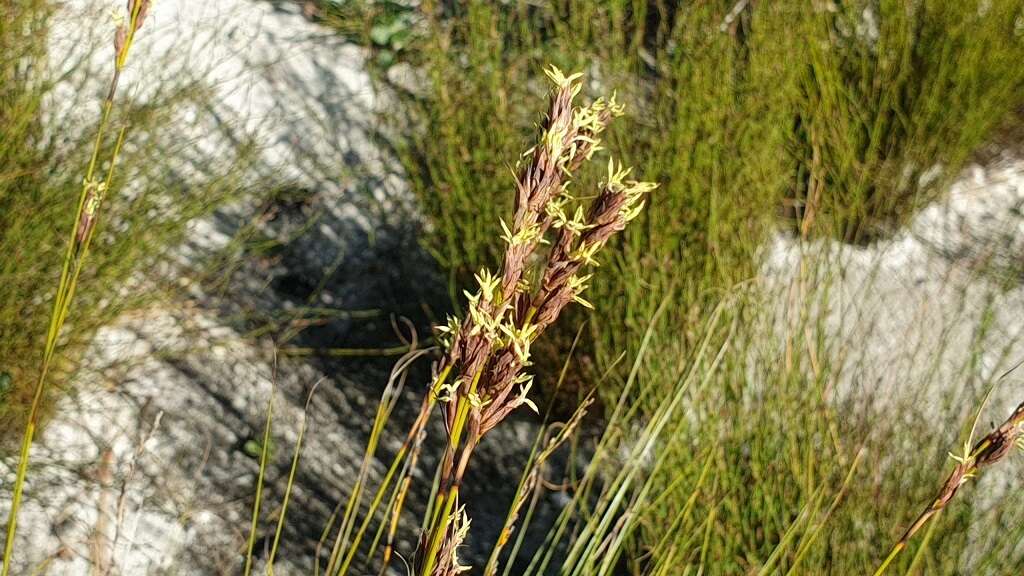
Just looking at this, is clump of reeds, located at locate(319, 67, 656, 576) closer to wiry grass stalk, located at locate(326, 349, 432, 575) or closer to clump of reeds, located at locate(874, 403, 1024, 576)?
wiry grass stalk, located at locate(326, 349, 432, 575)

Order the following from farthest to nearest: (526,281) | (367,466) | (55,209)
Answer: (55,209) → (367,466) → (526,281)

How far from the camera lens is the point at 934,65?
8.07 feet

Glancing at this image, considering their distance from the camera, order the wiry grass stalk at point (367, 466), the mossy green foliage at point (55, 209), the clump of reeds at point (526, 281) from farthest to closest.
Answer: the mossy green foliage at point (55, 209) → the wiry grass stalk at point (367, 466) → the clump of reeds at point (526, 281)

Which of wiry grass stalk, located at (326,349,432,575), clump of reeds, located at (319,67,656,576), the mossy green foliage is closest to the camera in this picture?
clump of reeds, located at (319,67,656,576)

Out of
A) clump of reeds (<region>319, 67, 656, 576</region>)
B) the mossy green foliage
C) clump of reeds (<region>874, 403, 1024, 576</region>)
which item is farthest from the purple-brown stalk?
the mossy green foliage

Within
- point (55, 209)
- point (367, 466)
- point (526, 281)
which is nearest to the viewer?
point (526, 281)

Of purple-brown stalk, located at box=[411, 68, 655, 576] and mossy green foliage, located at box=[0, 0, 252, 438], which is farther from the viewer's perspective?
mossy green foliage, located at box=[0, 0, 252, 438]

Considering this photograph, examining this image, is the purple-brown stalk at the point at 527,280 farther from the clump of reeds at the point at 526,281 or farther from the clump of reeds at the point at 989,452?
the clump of reeds at the point at 989,452

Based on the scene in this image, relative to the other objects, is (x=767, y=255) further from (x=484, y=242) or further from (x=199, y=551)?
(x=199, y=551)

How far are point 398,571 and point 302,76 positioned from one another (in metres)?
1.49

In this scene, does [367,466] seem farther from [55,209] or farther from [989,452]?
[55,209]

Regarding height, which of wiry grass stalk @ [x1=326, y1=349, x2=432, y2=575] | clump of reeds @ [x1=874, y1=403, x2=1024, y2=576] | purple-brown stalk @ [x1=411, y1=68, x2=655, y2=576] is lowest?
wiry grass stalk @ [x1=326, y1=349, x2=432, y2=575]

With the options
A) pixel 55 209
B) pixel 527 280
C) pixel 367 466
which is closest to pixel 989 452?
pixel 527 280

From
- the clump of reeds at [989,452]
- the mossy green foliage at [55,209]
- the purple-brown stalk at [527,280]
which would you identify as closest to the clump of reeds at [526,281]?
the purple-brown stalk at [527,280]
